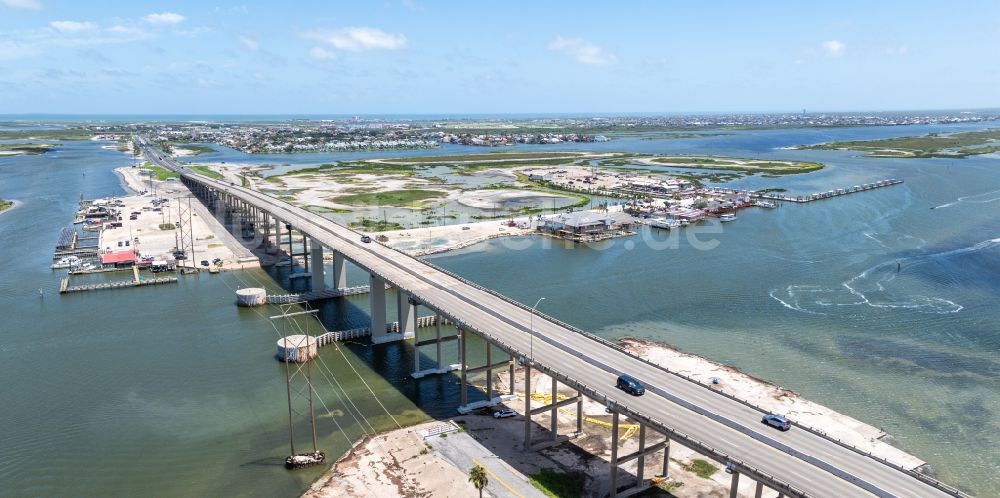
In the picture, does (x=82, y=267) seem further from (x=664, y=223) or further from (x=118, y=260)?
(x=664, y=223)

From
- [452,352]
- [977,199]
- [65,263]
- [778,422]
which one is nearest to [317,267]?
[452,352]

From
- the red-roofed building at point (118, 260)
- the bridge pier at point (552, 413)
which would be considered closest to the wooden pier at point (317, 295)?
the red-roofed building at point (118, 260)

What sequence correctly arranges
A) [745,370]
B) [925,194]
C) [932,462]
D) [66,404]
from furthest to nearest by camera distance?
[925,194], [745,370], [66,404], [932,462]

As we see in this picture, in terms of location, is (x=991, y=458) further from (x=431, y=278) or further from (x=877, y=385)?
(x=431, y=278)

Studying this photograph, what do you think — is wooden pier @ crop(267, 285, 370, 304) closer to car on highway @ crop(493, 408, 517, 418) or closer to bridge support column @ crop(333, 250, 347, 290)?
bridge support column @ crop(333, 250, 347, 290)

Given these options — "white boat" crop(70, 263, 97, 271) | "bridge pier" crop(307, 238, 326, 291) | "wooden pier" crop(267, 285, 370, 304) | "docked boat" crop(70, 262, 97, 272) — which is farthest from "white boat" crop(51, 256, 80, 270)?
"bridge pier" crop(307, 238, 326, 291)

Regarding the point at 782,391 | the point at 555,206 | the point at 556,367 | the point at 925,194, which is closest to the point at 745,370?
the point at 782,391

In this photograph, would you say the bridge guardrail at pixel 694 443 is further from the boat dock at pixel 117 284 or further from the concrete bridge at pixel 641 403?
the boat dock at pixel 117 284
